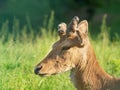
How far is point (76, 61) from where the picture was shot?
7785 millimetres

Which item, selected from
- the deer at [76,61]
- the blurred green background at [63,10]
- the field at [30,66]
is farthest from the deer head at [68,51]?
the blurred green background at [63,10]

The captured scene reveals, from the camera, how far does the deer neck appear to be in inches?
310

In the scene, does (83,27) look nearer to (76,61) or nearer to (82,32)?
(82,32)

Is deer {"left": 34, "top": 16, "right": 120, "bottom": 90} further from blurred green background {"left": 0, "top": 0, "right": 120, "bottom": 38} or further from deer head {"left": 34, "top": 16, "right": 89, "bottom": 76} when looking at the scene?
blurred green background {"left": 0, "top": 0, "right": 120, "bottom": 38}

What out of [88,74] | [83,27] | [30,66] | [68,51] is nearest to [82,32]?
[83,27]

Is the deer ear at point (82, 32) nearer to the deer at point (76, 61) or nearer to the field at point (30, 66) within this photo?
the deer at point (76, 61)

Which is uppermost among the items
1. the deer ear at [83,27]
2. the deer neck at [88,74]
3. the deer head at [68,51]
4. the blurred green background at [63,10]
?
the blurred green background at [63,10]

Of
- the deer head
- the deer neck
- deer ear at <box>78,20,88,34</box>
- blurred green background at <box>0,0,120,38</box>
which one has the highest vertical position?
blurred green background at <box>0,0,120,38</box>

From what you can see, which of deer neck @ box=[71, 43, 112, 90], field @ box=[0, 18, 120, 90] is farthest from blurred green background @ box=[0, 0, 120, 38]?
deer neck @ box=[71, 43, 112, 90]

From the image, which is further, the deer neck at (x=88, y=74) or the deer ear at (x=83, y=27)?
the deer neck at (x=88, y=74)

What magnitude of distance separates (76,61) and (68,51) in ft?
0.58

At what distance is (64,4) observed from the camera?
3712 centimetres

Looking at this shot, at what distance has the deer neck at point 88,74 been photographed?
7867 millimetres

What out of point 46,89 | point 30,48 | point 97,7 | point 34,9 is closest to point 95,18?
point 97,7
